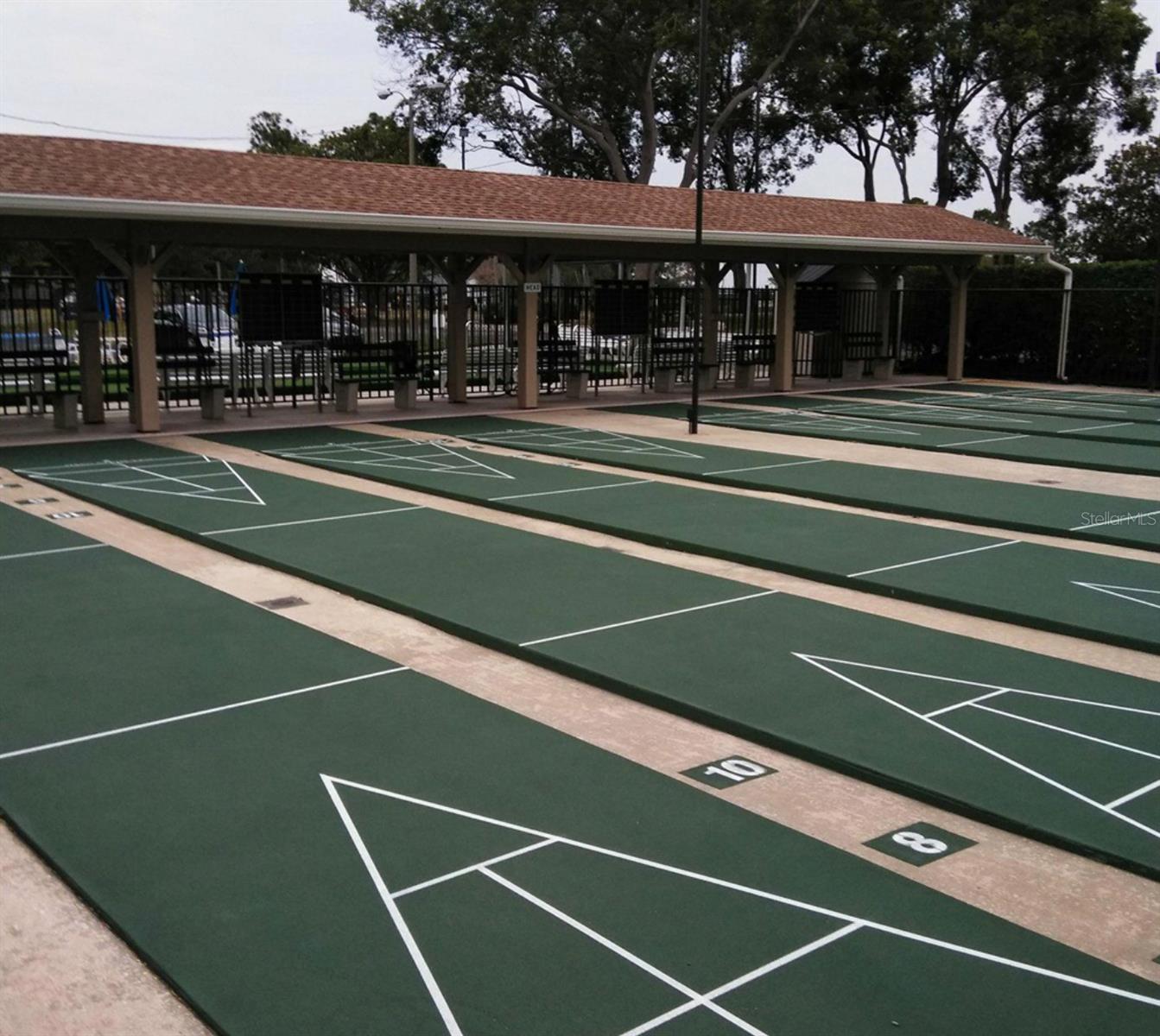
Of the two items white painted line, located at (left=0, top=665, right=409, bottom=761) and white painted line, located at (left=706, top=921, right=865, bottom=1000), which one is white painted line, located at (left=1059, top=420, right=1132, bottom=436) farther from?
white painted line, located at (left=706, top=921, right=865, bottom=1000)

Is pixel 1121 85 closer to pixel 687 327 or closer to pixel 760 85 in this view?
pixel 760 85

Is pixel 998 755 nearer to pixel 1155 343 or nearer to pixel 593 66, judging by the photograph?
pixel 1155 343

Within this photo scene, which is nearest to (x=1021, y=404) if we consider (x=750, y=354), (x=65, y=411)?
(x=750, y=354)

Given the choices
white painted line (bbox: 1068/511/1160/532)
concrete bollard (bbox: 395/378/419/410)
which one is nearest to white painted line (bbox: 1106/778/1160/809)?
white painted line (bbox: 1068/511/1160/532)

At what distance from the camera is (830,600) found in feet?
28.2

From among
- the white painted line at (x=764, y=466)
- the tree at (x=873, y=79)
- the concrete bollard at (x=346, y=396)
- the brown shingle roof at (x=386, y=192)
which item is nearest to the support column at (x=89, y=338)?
the brown shingle roof at (x=386, y=192)

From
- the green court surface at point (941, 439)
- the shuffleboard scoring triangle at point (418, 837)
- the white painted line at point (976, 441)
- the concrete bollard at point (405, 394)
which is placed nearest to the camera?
the shuffleboard scoring triangle at point (418, 837)

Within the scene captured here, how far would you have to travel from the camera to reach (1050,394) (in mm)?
24875

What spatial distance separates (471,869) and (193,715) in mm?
2270

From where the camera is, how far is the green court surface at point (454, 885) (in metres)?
3.70

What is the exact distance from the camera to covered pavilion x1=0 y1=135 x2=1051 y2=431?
16.4 meters

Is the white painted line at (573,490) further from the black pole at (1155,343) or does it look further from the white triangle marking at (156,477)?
the black pole at (1155,343)

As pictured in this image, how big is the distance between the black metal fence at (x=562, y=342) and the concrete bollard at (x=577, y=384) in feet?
1.69

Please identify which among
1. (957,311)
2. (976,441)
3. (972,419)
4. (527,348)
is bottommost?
(976,441)
